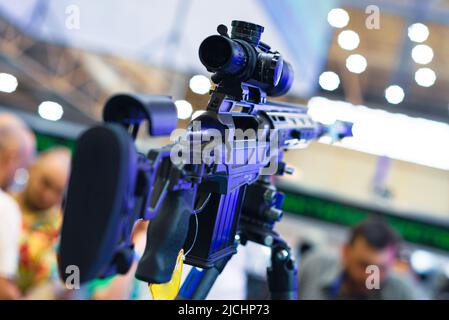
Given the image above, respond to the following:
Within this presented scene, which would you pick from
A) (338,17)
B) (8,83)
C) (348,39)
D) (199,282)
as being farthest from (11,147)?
(348,39)

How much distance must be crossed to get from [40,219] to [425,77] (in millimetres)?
5978

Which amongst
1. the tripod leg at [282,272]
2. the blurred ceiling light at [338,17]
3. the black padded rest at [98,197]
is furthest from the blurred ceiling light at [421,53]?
the black padded rest at [98,197]

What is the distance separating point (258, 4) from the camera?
2.71m

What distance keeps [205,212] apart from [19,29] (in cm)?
352

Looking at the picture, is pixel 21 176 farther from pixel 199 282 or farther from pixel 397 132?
pixel 397 132

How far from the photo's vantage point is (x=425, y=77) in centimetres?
725

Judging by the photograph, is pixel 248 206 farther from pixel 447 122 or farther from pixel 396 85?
pixel 396 85

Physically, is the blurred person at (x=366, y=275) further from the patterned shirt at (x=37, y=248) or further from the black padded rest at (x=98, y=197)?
the black padded rest at (x=98, y=197)

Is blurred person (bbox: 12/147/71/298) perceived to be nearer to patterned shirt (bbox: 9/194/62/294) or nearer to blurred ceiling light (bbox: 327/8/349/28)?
patterned shirt (bbox: 9/194/62/294)

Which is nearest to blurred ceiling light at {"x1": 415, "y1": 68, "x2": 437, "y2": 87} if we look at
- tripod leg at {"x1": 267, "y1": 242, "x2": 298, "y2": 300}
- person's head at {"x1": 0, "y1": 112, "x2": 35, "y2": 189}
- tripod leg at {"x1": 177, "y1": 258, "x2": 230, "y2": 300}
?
person's head at {"x1": 0, "y1": 112, "x2": 35, "y2": 189}

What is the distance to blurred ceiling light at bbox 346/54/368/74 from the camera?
6.88 metres

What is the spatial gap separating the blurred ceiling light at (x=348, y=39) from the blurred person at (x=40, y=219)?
4.09m

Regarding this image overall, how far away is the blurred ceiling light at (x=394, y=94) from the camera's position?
621 centimetres
